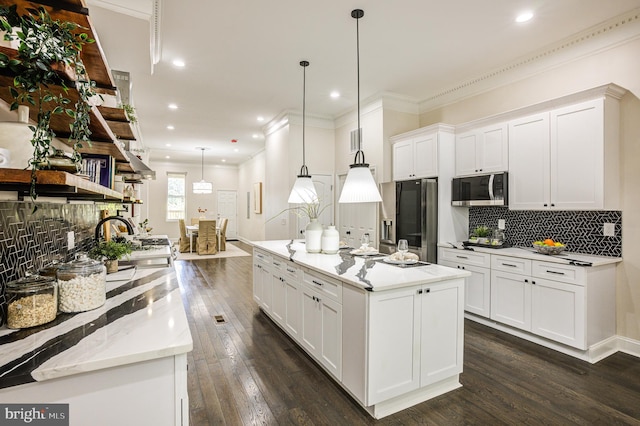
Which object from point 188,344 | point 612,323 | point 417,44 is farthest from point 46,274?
point 612,323

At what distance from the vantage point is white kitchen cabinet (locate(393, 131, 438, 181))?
172 inches

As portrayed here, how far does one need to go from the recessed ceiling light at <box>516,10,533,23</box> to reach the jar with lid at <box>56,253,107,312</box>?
3.92 metres

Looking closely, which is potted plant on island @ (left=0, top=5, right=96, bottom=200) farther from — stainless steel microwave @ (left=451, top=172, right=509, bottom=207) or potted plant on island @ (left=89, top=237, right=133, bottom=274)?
stainless steel microwave @ (left=451, top=172, right=509, bottom=207)

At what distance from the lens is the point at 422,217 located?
432cm

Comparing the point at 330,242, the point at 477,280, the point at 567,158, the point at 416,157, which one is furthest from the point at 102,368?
the point at 416,157

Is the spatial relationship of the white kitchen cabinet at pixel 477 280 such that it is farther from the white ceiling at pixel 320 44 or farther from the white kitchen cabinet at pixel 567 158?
the white ceiling at pixel 320 44

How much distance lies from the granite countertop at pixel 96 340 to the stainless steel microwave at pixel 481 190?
A: 3.68 m

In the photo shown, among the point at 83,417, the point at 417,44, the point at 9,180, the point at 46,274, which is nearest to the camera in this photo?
the point at 9,180

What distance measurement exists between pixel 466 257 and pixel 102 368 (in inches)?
154

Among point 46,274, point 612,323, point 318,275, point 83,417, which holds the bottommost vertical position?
point 612,323

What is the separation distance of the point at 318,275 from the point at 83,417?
1.76 m

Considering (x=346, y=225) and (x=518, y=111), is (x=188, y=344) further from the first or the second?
(x=346, y=225)

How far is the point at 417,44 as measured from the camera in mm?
3566

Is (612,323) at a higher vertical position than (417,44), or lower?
lower
